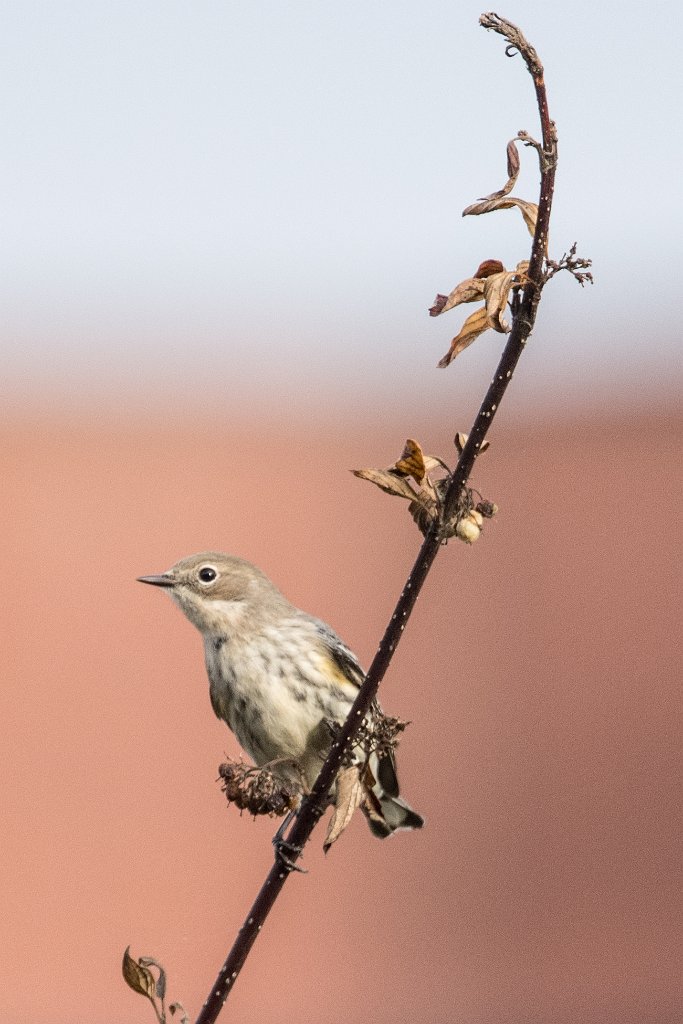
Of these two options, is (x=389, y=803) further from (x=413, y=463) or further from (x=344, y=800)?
(x=413, y=463)

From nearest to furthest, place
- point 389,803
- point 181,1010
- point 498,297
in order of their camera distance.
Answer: point 498,297, point 181,1010, point 389,803

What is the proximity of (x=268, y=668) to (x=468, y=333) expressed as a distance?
8.55 ft

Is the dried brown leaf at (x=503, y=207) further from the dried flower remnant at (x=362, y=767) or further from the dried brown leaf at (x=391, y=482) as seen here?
the dried flower remnant at (x=362, y=767)

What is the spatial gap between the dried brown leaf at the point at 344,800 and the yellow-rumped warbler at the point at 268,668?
176cm

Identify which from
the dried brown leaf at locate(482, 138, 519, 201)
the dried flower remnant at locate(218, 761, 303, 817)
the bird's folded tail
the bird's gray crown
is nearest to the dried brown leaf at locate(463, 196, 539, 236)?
the dried brown leaf at locate(482, 138, 519, 201)

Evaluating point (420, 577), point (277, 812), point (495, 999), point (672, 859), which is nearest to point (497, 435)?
point (672, 859)

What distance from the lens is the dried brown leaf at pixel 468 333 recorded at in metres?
2.01

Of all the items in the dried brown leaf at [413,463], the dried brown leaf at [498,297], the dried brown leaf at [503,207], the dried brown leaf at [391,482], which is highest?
the dried brown leaf at [503,207]

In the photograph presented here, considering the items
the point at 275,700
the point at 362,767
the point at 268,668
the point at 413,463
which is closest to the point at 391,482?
the point at 413,463

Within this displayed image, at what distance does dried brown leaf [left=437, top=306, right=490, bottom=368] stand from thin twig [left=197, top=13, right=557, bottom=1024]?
0.16 meters

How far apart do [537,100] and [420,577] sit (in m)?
0.65

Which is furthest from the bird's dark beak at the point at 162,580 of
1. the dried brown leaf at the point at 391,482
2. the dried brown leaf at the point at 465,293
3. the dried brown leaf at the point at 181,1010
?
the dried brown leaf at the point at 465,293

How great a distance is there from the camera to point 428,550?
6.31 feet

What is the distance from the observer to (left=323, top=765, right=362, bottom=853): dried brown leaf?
7.48 ft
